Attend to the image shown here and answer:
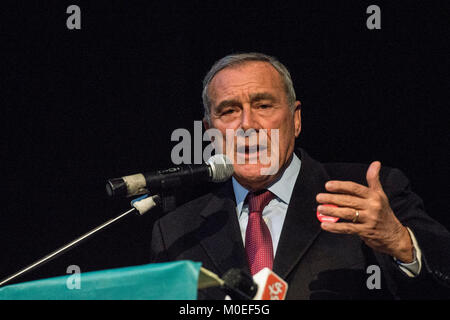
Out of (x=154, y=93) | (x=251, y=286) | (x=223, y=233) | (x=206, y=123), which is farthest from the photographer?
(x=154, y=93)

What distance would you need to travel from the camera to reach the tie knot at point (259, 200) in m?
2.02

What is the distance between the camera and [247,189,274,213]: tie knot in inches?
79.6

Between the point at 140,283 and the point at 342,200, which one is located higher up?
the point at 342,200

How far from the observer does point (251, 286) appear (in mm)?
1016

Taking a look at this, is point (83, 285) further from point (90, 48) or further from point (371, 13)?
point (371, 13)

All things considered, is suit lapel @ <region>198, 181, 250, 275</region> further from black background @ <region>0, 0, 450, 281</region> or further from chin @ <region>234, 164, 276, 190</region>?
black background @ <region>0, 0, 450, 281</region>

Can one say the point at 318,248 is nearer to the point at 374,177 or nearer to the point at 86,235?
the point at 374,177

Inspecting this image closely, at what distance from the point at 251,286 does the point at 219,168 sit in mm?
621

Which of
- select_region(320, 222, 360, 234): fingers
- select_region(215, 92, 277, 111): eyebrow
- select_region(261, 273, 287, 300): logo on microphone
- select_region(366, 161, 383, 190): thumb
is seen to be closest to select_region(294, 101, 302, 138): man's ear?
select_region(215, 92, 277, 111): eyebrow

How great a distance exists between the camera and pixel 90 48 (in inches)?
98.3

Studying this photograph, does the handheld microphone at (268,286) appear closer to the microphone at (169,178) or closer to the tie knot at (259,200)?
the microphone at (169,178)

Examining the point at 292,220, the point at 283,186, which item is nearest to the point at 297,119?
the point at 283,186

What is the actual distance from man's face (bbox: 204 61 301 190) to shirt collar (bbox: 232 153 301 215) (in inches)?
1.6

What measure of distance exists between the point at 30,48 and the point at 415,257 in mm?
2375
